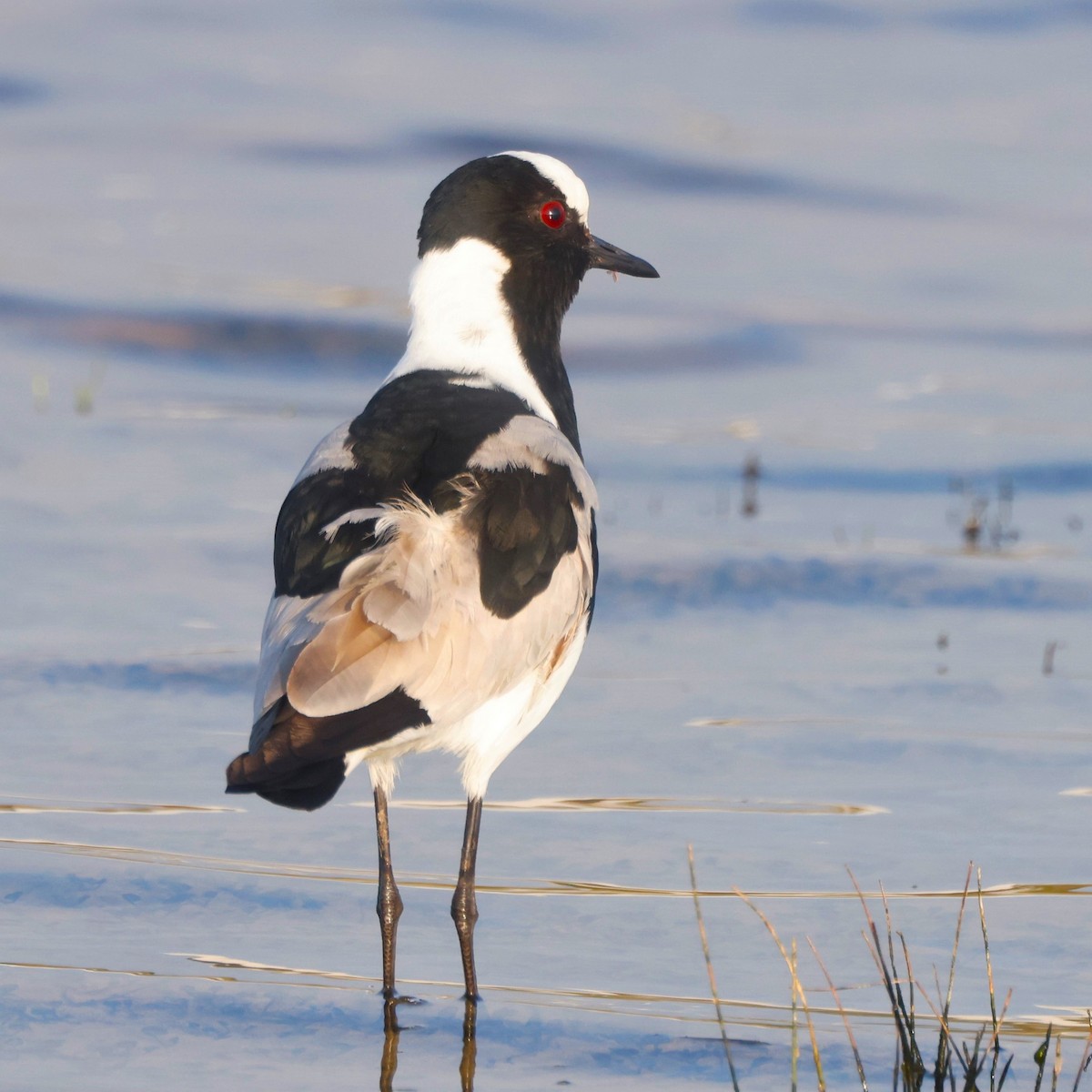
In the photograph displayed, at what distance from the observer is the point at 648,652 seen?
7973 mm

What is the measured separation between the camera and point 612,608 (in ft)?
28.3

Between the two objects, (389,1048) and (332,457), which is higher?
(332,457)

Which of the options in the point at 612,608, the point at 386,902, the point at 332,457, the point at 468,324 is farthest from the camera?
the point at 612,608

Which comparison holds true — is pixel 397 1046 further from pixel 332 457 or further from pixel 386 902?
pixel 332 457

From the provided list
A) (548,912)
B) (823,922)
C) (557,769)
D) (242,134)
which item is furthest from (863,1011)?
(242,134)

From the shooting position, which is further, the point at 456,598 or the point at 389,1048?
the point at 456,598

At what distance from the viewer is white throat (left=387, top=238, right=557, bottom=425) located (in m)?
5.76

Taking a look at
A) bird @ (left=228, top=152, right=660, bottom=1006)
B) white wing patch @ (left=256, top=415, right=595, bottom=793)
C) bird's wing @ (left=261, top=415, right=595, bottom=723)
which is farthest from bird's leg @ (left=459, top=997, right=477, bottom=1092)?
bird's wing @ (left=261, top=415, right=595, bottom=723)

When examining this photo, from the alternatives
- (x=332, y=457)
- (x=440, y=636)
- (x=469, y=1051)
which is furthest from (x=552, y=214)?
(x=469, y=1051)

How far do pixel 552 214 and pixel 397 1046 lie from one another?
102 inches

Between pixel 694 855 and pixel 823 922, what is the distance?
0.53 meters

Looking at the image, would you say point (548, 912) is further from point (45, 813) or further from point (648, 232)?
point (648, 232)

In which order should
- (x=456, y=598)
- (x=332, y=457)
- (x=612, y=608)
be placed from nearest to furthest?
(x=456, y=598) < (x=332, y=457) < (x=612, y=608)

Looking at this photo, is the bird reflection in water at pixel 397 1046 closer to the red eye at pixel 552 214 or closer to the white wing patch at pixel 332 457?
the white wing patch at pixel 332 457
